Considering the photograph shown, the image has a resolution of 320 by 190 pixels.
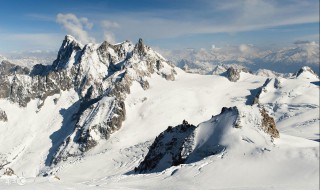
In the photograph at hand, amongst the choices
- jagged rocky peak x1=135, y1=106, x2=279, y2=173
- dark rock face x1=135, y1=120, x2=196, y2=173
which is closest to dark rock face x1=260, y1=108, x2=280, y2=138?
jagged rocky peak x1=135, y1=106, x2=279, y2=173

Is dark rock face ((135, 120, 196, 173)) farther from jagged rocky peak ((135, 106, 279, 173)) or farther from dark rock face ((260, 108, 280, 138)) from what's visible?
dark rock face ((260, 108, 280, 138))

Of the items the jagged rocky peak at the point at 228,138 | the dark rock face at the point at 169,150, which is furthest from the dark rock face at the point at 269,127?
the dark rock face at the point at 169,150

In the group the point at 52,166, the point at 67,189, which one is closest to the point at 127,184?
the point at 67,189

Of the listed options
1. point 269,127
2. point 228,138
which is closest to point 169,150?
point 228,138

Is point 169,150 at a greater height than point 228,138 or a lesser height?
lesser

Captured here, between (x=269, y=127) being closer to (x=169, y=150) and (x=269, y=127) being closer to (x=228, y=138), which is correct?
(x=228, y=138)

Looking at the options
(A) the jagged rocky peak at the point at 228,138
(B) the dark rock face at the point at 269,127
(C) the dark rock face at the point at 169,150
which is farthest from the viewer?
(C) the dark rock face at the point at 169,150

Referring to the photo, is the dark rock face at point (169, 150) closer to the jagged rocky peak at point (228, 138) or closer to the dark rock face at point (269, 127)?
the jagged rocky peak at point (228, 138)
